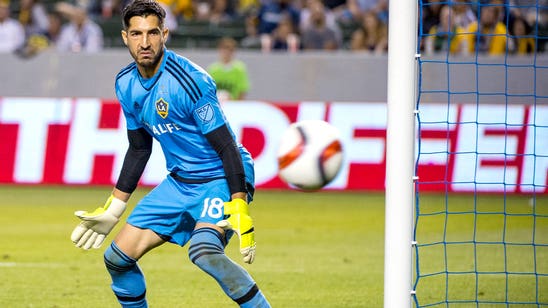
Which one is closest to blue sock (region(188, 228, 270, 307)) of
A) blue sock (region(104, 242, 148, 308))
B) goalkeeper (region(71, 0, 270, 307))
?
goalkeeper (region(71, 0, 270, 307))

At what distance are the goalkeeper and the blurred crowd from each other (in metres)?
11.6

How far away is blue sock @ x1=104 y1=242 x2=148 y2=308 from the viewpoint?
19.0 ft

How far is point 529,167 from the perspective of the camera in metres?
14.5

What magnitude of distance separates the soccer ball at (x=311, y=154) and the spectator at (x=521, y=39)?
707 cm

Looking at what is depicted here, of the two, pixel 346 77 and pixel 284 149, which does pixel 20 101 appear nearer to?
pixel 346 77

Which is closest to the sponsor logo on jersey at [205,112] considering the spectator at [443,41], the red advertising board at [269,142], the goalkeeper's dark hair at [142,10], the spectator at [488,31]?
the goalkeeper's dark hair at [142,10]

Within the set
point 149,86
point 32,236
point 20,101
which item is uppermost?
point 149,86

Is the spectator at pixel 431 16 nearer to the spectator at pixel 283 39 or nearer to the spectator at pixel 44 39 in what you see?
the spectator at pixel 283 39

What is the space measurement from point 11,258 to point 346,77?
31.3 feet

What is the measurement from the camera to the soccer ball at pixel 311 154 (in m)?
7.13

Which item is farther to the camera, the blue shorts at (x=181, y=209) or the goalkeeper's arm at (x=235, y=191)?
the blue shorts at (x=181, y=209)

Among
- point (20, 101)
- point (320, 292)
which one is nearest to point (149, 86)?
point (320, 292)

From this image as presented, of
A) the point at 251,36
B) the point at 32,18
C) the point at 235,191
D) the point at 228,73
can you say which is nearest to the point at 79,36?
the point at 32,18

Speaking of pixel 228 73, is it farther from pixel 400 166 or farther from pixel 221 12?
pixel 400 166
